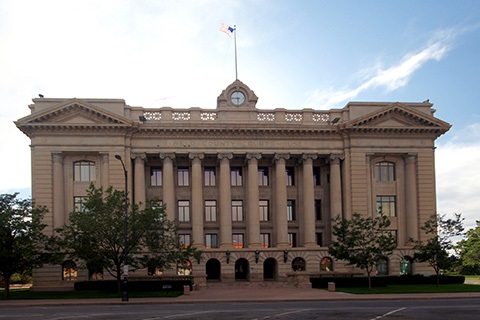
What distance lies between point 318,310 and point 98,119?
37293mm

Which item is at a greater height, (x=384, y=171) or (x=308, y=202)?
(x=384, y=171)

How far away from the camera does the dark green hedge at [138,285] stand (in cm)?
5016

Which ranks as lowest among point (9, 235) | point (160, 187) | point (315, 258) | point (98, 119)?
point (315, 258)

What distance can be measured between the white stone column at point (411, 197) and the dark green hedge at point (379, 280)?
23.8ft

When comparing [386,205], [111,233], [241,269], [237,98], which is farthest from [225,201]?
[111,233]

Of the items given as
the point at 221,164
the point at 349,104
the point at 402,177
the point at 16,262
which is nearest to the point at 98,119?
the point at 221,164

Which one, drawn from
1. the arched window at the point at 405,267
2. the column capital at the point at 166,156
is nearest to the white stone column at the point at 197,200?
the column capital at the point at 166,156

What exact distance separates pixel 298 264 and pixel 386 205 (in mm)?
12233

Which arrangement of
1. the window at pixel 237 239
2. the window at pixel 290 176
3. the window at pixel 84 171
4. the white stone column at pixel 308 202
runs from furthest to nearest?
the window at pixel 290 176
the window at pixel 237 239
the white stone column at pixel 308 202
the window at pixel 84 171

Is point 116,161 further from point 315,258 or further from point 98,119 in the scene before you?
point 315,258

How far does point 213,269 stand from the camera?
63.4m

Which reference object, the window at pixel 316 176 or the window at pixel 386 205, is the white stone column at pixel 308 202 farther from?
the window at pixel 386 205

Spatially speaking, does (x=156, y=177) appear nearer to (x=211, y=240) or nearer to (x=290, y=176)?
(x=211, y=240)

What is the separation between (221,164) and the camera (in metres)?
61.5
